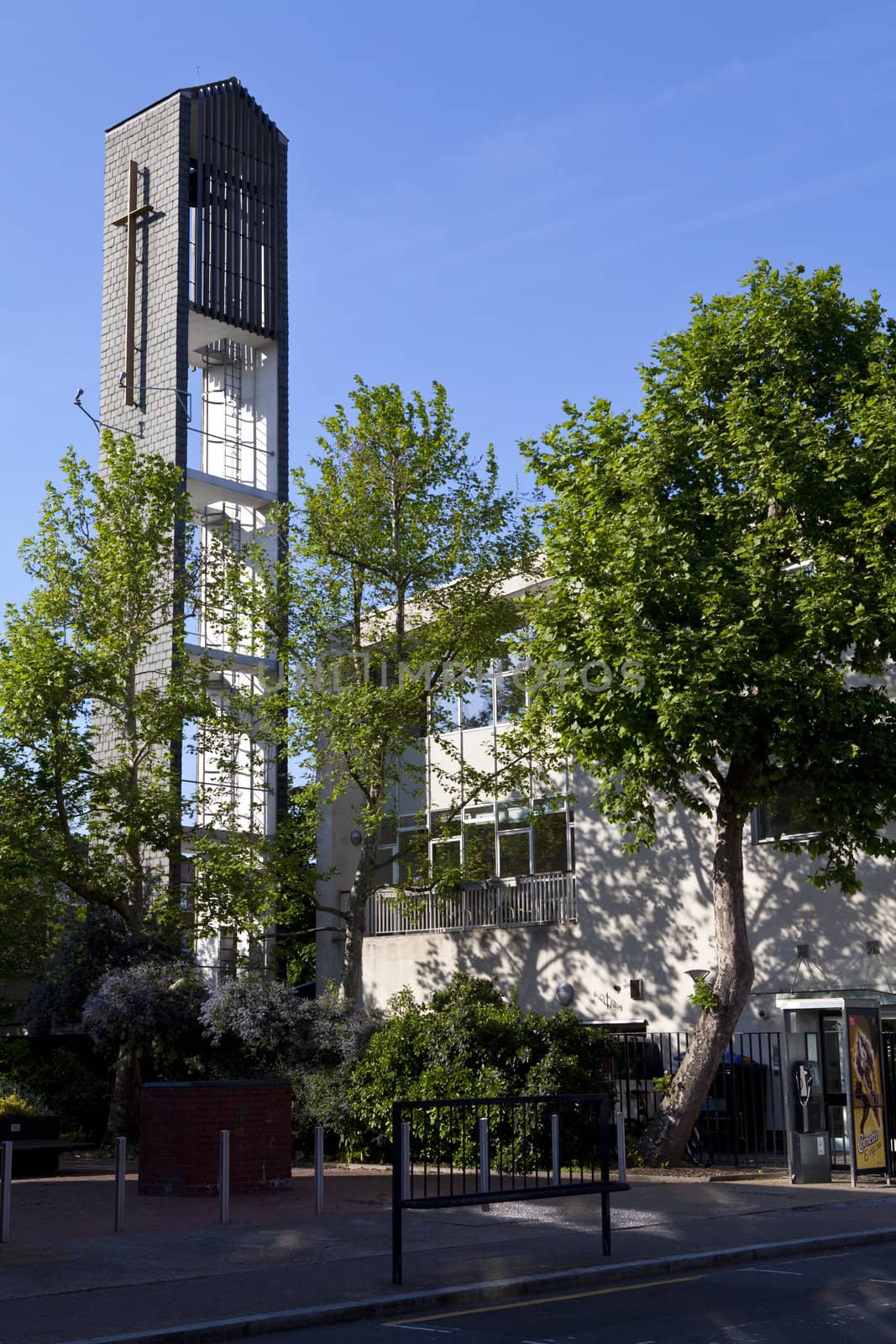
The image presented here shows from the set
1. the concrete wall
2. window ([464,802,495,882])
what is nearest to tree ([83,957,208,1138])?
the concrete wall

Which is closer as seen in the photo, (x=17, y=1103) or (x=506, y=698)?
(x=17, y=1103)

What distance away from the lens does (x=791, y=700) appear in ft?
59.6

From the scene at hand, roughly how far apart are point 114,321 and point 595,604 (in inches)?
981

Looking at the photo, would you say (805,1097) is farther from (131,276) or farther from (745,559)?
(131,276)

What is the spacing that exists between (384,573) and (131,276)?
17.2 m

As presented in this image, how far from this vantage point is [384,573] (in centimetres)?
2683

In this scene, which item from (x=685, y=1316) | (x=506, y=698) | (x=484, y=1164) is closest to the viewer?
(x=685, y=1316)

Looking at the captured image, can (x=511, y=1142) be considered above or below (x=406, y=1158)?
below

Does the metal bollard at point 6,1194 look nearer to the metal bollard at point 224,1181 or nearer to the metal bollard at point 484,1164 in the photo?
the metal bollard at point 224,1181

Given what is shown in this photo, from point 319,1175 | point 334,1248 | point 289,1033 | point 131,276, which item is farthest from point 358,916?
point 131,276

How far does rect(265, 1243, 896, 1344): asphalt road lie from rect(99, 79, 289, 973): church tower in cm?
2783

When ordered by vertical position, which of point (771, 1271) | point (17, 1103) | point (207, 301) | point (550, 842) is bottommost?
point (771, 1271)

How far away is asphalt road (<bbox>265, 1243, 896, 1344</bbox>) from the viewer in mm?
8609

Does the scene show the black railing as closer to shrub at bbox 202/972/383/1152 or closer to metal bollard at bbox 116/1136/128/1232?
shrub at bbox 202/972/383/1152
